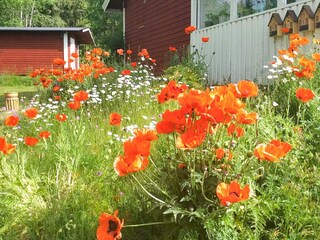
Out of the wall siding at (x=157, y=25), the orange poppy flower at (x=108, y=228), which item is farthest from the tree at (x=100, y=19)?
the orange poppy flower at (x=108, y=228)

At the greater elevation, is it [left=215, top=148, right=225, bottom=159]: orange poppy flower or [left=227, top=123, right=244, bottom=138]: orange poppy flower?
[left=227, top=123, right=244, bottom=138]: orange poppy flower

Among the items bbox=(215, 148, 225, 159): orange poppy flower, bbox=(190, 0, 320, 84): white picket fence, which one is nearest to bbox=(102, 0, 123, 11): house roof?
bbox=(190, 0, 320, 84): white picket fence

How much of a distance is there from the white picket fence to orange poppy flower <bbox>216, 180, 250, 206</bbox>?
16.5 ft

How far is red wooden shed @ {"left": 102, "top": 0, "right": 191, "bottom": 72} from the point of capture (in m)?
11.8

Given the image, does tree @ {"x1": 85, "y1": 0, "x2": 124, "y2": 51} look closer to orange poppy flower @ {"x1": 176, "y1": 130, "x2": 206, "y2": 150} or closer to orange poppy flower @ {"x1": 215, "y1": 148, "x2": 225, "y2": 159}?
orange poppy flower @ {"x1": 215, "y1": 148, "x2": 225, "y2": 159}

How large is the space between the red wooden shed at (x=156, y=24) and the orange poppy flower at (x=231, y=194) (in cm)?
984

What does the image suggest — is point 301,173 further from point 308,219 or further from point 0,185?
point 0,185

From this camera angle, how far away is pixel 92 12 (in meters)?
41.6

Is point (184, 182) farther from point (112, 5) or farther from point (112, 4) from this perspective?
point (112, 5)

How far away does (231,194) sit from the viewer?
162 cm

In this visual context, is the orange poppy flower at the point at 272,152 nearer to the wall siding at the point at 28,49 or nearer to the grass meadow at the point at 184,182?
the grass meadow at the point at 184,182

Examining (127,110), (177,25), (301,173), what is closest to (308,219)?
(301,173)

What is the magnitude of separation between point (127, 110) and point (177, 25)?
739 cm

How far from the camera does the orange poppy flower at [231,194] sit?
1.58 meters
